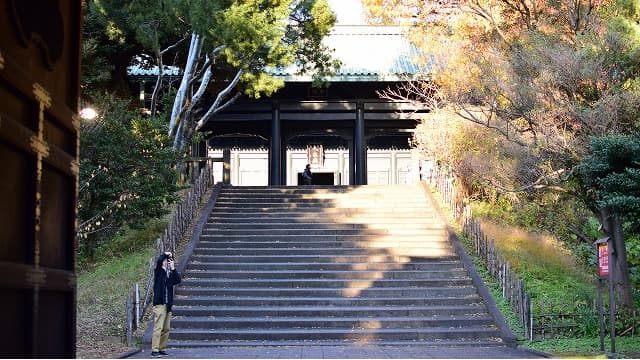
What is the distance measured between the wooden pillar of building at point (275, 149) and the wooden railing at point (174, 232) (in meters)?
3.86

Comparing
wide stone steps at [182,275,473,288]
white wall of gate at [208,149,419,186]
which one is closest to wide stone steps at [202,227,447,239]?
wide stone steps at [182,275,473,288]

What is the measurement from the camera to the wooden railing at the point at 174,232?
1151cm

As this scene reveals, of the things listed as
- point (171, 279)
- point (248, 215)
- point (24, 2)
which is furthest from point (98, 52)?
point (24, 2)

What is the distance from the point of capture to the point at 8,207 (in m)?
3.76

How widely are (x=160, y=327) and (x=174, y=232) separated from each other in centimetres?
553

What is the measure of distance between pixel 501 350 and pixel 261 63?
9835mm

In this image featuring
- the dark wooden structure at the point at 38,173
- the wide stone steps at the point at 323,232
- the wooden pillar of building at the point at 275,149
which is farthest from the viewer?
the wooden pillar of building at the point at 275,149

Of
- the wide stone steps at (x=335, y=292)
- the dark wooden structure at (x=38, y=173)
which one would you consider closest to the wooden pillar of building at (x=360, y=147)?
the wide stone steps at (x=335, y=292)

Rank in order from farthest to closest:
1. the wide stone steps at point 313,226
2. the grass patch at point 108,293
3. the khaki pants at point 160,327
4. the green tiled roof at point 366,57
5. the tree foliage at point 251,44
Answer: the green tiled roof at point 366,57 < the wide stone steps at point 313,226 < the tree foliage at point 251,44 < the grass patch at point 108,293 < the khaki pants at point 160,327

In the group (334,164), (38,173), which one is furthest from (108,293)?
(334,164)

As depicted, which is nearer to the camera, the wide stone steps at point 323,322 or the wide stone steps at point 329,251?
the wide stone steps at point 323,322

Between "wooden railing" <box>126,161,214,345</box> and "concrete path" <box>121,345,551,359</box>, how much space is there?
0.87m

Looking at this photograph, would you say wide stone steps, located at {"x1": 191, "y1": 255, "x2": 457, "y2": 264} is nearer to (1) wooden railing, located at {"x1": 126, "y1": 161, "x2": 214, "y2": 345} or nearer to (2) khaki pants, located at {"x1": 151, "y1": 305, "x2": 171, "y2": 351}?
(1) wooden railing, located at {"x1": 126, "y1": 161, "x2": 214, "y2": 345}

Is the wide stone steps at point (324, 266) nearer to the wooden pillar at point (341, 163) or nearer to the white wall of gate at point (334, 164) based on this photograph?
the white wall of gate at point (334, 164)
